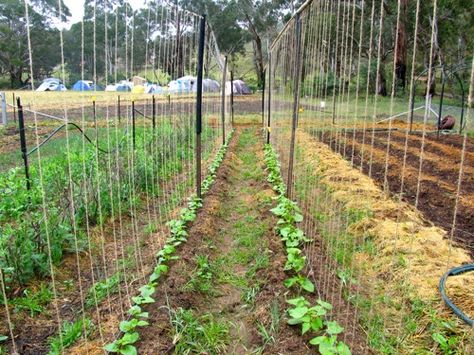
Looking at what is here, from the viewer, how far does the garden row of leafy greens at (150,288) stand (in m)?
2.03


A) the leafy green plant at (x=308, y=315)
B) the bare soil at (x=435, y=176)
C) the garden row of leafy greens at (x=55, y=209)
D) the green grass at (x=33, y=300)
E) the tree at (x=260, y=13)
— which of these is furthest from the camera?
the tree at (x=260, y=13)

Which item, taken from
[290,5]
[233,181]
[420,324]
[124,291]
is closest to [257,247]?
[124,291]

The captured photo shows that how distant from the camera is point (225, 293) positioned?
2965 millimetres

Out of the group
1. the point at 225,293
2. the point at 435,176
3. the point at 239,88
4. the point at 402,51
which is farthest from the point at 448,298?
the point at 239,88

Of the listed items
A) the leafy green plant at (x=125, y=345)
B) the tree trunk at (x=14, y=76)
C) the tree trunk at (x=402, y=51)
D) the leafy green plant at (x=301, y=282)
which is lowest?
the leafy green plant at (x=125, y=345)

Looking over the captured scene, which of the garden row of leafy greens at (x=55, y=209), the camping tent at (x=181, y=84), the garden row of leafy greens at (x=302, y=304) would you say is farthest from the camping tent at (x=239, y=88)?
the garden row of leafy greens at (x=302, y=304)

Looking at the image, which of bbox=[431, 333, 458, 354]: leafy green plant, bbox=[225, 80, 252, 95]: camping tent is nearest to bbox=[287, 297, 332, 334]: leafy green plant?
bbox=[431, 333, 458, 354]: leafy green plant

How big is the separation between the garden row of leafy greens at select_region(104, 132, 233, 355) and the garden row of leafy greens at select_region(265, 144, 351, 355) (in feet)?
2.76

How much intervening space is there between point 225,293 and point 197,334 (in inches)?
24.6

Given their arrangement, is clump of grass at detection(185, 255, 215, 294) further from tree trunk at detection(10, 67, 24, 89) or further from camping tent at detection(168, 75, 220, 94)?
tree trunk at detection(10, 67, 24, 89)

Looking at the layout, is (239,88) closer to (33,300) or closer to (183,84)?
(183,84)

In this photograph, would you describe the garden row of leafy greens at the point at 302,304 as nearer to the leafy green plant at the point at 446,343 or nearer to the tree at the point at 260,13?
the leafy green plant at the point at 446,343

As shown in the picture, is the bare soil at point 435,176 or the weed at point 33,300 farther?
the bare soil at point 435,176

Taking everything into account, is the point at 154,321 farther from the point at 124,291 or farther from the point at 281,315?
the point at 281,315
